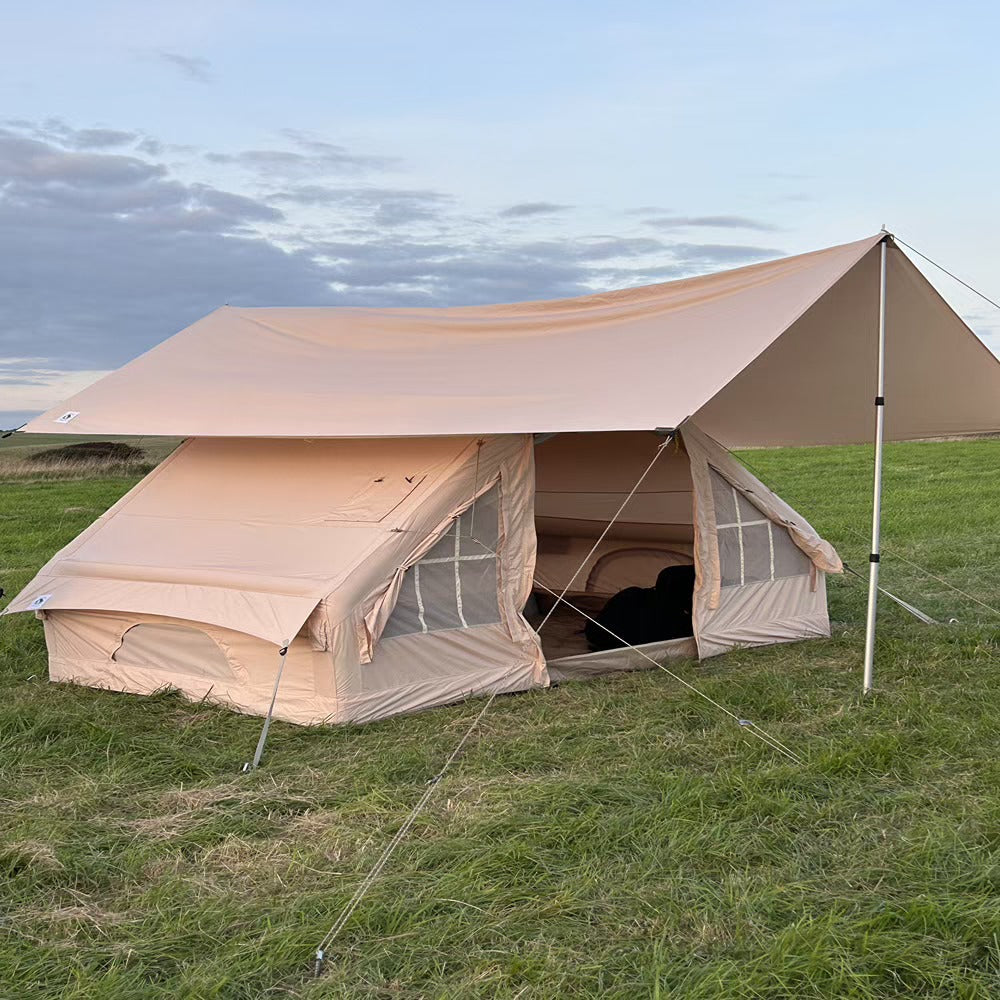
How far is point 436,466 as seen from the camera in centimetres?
537

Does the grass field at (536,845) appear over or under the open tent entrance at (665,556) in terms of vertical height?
under

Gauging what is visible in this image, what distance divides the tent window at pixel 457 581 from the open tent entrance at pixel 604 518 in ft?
5.25

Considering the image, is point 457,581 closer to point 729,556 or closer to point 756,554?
point 729,556

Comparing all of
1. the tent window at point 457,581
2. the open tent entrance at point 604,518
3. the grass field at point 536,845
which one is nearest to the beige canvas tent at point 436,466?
the tent window at point 457,581

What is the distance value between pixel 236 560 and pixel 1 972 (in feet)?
8.80

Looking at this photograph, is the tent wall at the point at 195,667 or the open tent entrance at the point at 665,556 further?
the open tent entrance at the point at 665,556

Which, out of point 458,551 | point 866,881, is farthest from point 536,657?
point 866,881

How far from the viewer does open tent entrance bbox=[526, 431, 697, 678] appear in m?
7.36

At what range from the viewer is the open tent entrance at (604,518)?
7.36 m

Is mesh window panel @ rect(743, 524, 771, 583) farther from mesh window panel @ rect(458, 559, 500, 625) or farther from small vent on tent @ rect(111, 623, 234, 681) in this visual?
small vent on tent @ rect(111, 623, 234, 681)

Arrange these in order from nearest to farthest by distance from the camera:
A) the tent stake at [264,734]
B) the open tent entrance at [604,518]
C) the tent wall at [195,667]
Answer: the tent stake at [264,734], the tent wall at [195,667], the open tent entrance at [604,518]

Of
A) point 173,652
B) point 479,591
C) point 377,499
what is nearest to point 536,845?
point 479,591

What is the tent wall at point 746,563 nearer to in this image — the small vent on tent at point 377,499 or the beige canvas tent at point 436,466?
the beige canvas tent at point 436,466

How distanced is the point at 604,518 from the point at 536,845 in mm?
4408
